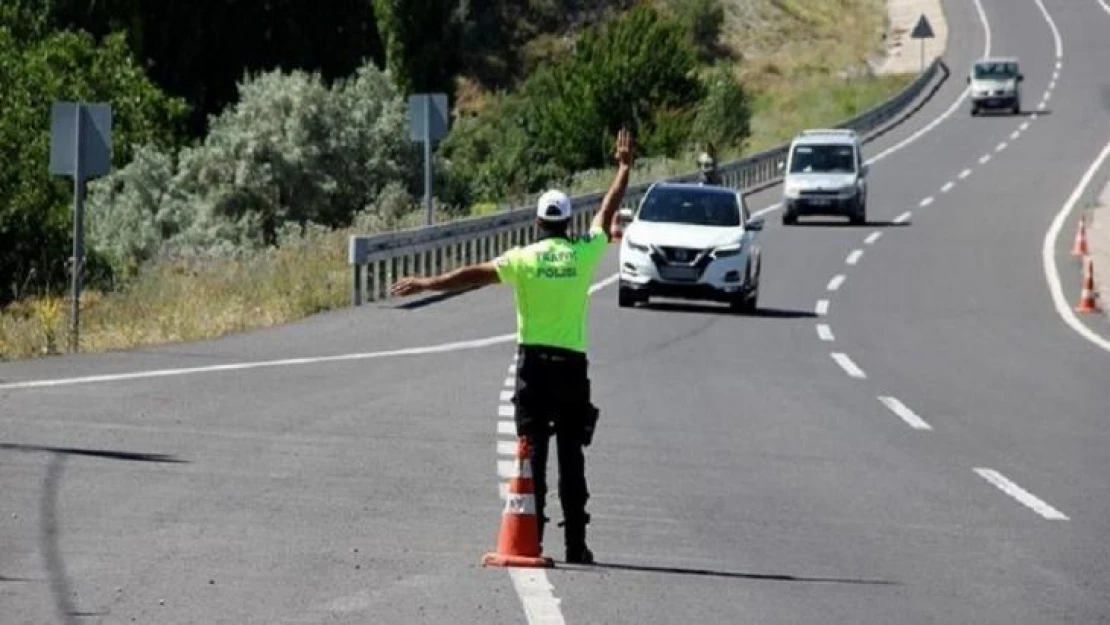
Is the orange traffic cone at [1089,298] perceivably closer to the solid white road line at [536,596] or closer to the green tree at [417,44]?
the solid white road line at [536,596]

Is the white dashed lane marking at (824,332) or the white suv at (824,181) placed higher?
the white suv at (824,181)

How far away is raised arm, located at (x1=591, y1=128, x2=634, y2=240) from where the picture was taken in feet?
40.1

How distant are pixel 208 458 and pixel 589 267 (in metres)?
4.37

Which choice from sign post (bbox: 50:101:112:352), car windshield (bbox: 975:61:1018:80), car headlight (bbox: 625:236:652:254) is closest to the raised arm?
sign post (bbox: 50:101:112:352)

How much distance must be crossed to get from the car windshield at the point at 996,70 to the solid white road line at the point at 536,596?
72.8 m

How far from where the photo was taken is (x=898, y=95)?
8475cm

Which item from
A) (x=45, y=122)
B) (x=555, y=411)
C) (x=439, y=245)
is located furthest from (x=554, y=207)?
(x=45, y=122)

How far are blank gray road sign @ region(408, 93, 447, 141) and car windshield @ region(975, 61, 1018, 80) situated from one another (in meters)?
46.9

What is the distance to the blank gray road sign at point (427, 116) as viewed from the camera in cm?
3747

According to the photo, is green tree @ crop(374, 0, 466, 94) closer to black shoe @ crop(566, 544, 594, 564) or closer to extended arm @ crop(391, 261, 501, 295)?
extended arm @ crop(391, 261, 501, 295)

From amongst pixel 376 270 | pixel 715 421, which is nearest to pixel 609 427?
pixel 715 421

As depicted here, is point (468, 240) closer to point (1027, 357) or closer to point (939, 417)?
point (1027, 357)

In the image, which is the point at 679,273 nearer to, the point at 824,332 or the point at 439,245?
the point at 824,332

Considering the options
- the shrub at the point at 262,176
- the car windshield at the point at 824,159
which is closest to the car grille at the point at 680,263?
the shrub at the point at 262,176
